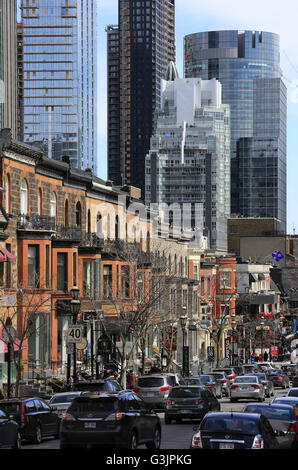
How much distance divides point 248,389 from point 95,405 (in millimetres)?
25263

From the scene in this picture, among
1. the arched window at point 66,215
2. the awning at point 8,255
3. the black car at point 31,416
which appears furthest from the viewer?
the arched window at point 66,215

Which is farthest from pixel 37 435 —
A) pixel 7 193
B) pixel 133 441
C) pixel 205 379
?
pixel 7 193

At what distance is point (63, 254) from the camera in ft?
191

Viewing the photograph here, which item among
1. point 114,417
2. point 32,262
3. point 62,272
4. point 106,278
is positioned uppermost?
A: point 32,262

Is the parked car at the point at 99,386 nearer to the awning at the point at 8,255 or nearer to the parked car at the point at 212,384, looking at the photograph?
the awning at the point at 8,255

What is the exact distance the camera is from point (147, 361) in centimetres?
7119

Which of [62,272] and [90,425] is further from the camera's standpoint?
[62,272]

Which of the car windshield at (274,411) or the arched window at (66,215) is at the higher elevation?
the arched window at (66,215)

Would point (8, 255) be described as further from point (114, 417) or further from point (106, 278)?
point (114, 417)

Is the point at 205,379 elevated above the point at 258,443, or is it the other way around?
the point at 258,443

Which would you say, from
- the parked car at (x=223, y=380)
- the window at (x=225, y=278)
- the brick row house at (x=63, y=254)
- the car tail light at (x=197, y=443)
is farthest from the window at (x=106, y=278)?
the car tail light at (x=197, y=443)

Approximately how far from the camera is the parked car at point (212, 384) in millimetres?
52281

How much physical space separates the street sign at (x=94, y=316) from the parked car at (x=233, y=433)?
35.3m

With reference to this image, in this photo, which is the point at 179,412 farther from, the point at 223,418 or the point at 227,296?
the point at 227,296
